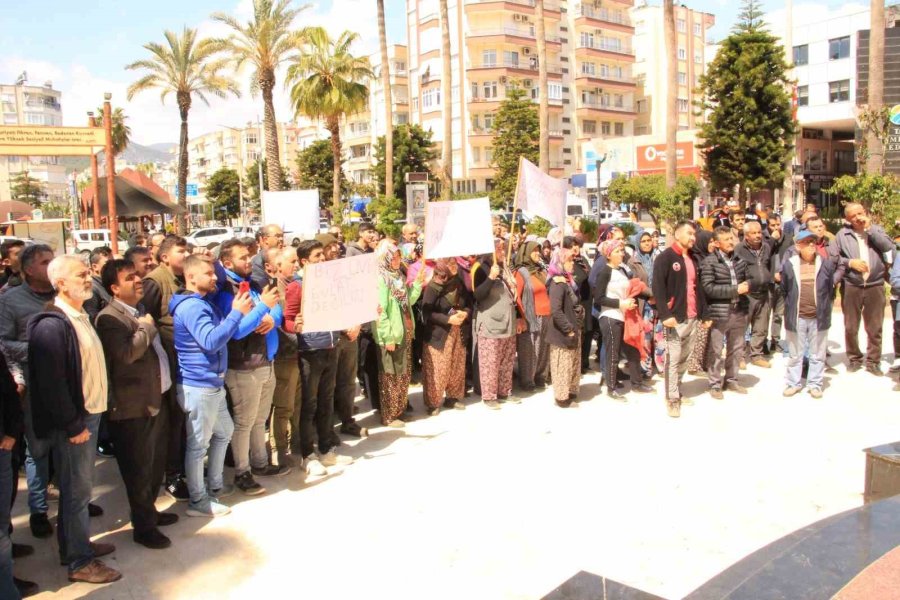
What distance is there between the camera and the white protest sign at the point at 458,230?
6.97 metres

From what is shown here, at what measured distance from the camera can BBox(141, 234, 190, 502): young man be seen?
5.15 meters

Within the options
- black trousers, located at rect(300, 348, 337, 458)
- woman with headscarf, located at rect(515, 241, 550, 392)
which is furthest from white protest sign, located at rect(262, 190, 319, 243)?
black trousers, located at rect(300, 348, 337, 458)

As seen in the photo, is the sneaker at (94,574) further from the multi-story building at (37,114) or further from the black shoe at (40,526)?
the multi-story building at (37,114)

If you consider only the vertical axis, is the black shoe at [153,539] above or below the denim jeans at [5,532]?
below

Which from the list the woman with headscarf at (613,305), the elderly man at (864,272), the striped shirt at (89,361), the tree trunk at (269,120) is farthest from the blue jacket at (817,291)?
the tree trunk at (269,120)

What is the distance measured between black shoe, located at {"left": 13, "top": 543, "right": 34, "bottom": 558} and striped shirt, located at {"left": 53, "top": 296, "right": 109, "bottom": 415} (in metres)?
1.14

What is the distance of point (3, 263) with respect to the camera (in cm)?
660

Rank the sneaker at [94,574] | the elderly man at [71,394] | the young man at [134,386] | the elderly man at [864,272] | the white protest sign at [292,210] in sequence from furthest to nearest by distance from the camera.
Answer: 1. the white protest sign at [292,210]
2. the elderly man at [864,272]
3. the young man at [134,386]
4. the sneaker at [94,574]
5. the elderly man at [71,394]

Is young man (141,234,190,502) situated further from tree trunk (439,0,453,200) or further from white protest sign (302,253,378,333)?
tree trunk (439,0,453,200)

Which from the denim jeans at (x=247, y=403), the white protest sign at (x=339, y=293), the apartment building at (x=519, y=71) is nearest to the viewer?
the denim jeans at (x=247, y=403)

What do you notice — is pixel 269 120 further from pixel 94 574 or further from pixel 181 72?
pixel 94 574

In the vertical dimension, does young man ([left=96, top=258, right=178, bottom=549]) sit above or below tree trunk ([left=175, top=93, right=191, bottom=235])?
below

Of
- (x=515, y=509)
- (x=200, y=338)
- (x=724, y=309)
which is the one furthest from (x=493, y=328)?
(x=200, y=338)

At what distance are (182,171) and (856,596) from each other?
3756cm
